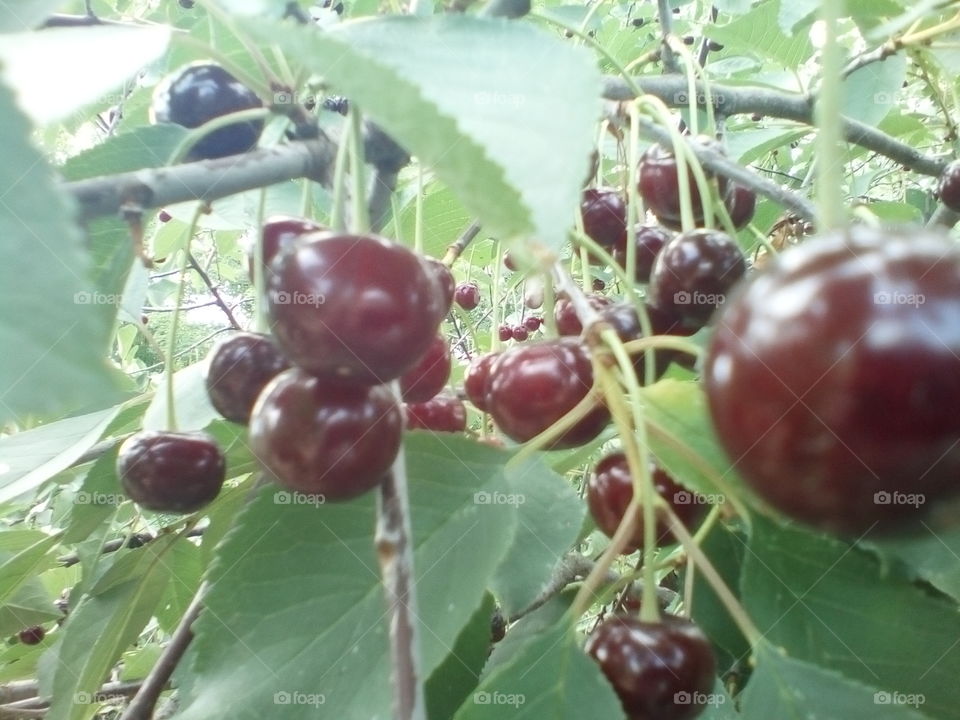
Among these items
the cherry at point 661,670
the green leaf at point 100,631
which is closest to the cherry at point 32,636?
the green leaf at point 100,631

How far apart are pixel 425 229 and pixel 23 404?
0.93 metres

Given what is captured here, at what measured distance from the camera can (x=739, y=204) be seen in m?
0.97

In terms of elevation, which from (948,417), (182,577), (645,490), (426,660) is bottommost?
(182,577)

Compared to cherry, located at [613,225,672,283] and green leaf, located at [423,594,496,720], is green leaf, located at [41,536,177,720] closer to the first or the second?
green leaf, located at [423,594,496,720]

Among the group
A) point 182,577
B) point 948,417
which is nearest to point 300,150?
point 948,417

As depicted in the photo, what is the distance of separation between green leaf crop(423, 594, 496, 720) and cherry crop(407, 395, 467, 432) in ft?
0.65

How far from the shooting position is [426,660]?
0.52 metres

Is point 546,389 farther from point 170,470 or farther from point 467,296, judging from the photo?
point 467,296

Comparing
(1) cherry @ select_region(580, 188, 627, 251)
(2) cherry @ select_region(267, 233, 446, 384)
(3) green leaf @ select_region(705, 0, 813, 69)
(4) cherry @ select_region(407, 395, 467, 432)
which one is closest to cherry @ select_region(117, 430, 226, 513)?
(4) cherry @ select_region(407, 395, 467, 432)

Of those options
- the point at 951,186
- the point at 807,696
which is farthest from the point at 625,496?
the point at 951,186

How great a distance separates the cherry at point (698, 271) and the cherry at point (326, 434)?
1.03 feet

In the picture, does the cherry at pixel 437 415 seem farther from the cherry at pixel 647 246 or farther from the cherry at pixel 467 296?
the cherry at pixel 467 296

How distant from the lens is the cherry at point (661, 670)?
52 centimetres

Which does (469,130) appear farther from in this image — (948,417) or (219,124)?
(219,124)
